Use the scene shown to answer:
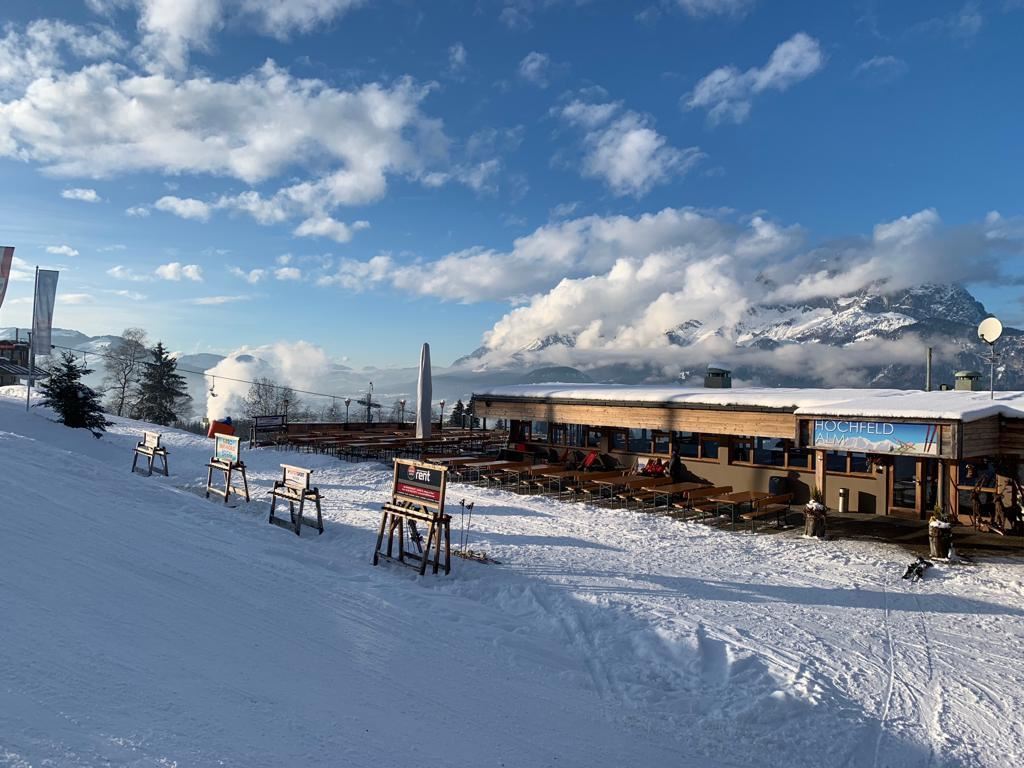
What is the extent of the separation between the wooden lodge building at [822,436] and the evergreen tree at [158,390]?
34.1 m

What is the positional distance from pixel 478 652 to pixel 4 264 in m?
28.3

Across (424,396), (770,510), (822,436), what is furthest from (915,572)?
(424,396)

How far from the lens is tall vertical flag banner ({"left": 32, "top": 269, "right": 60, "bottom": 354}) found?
2580 cm

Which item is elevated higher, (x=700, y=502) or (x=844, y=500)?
(x=844, y=500)

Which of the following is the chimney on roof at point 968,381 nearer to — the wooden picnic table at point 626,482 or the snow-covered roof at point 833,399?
the snow-covered roof at point 833,399

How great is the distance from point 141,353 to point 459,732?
2190 inches

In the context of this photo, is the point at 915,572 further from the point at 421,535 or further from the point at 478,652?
the point at 421,535

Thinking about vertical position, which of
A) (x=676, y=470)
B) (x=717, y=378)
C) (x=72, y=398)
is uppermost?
(x=717, y=378)

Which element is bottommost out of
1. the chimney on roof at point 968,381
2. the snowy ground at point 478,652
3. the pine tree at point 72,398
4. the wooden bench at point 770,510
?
the snowy ground at point 478,652

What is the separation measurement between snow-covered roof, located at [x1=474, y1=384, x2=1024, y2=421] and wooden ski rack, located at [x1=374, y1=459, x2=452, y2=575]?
8563 millimetres

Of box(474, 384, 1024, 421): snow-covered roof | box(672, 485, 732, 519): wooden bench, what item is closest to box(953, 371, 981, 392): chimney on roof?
box(474, 384, 1024, 421): snow-covered roof

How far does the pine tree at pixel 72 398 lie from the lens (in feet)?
78.6

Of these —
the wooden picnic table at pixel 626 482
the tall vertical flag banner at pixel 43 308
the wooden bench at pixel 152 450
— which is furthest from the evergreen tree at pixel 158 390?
the wooden picnic table at pixel 626 482

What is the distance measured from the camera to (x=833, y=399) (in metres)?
16.4
